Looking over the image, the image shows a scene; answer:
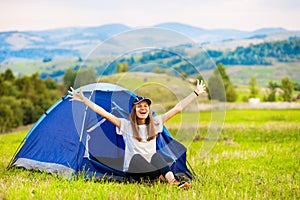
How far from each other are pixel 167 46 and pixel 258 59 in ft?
267

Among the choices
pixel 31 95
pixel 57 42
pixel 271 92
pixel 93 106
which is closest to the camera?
pixel 93 106

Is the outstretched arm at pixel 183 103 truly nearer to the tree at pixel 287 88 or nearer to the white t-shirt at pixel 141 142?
the white t-shirt at pixel 141 142

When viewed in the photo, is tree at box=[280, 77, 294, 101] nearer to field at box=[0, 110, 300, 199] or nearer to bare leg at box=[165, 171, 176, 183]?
field at box=[0, 110, 300, 199]

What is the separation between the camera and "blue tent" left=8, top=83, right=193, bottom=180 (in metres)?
7.50

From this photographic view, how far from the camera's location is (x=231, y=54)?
3322 inches

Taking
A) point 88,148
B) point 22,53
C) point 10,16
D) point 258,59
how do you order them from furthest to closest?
point 258,59, point 22,53, point 10,16, point 88,148

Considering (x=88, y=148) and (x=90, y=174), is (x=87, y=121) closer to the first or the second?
(x=88, y=148)

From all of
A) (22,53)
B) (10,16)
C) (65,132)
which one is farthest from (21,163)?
(22,53)

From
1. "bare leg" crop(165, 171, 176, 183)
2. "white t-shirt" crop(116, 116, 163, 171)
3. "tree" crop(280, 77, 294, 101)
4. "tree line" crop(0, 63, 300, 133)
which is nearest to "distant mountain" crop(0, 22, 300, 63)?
"tree line" crop(0, 63, 300, 133)

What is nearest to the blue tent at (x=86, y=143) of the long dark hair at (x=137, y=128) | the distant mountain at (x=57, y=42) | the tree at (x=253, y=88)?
the long dark hair at (x=137, y=128)

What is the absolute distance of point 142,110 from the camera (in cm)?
695

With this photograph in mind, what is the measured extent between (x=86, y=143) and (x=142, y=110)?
1.29m

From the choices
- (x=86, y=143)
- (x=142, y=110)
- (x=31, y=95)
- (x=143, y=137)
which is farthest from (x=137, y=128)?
(x=31, y=95)

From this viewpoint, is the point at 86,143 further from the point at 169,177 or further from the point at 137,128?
the point at 169,177
